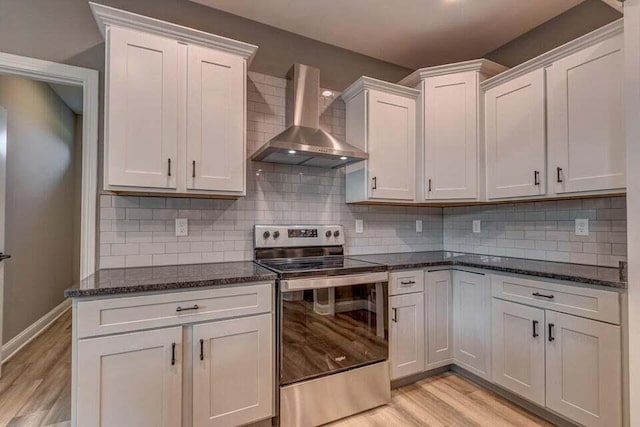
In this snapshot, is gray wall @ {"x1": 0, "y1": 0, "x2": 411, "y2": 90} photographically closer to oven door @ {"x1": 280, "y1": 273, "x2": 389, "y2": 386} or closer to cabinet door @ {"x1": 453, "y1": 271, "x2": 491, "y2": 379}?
→ oven door @ {"x1": 280, "y1": 273, "x2": 389, "y2": 386}

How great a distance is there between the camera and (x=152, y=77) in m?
1.84

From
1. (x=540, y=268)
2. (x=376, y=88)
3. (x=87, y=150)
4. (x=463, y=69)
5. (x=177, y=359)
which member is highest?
(x=463, y=69)

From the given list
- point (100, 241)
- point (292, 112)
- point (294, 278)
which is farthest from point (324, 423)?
point (292, 112)

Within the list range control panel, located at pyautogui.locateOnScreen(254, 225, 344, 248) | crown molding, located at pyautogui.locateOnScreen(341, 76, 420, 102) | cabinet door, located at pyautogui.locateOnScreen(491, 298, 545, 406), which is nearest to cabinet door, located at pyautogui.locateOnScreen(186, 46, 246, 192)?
range control panel, located at pyautogui.locateOnScreen(254, 225, 344, 248)

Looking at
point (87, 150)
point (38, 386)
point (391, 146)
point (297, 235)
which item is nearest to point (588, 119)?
point (391, 146)

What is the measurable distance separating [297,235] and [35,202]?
300 centimetres

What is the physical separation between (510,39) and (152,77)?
2874 mm

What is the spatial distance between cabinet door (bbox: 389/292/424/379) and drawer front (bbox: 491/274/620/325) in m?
0.55

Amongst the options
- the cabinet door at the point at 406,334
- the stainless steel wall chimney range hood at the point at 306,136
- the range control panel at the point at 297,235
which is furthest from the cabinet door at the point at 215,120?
the cabinet door at the point at 406,334

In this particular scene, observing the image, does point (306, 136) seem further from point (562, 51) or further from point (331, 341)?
point (562, 51)

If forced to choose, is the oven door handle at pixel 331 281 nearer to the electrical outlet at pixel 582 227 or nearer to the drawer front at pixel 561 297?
the drawer front at pixel 561 297

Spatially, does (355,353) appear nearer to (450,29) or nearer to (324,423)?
(324,423)

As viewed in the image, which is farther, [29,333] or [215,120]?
[29,333]

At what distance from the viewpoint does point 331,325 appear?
1.97 metres
